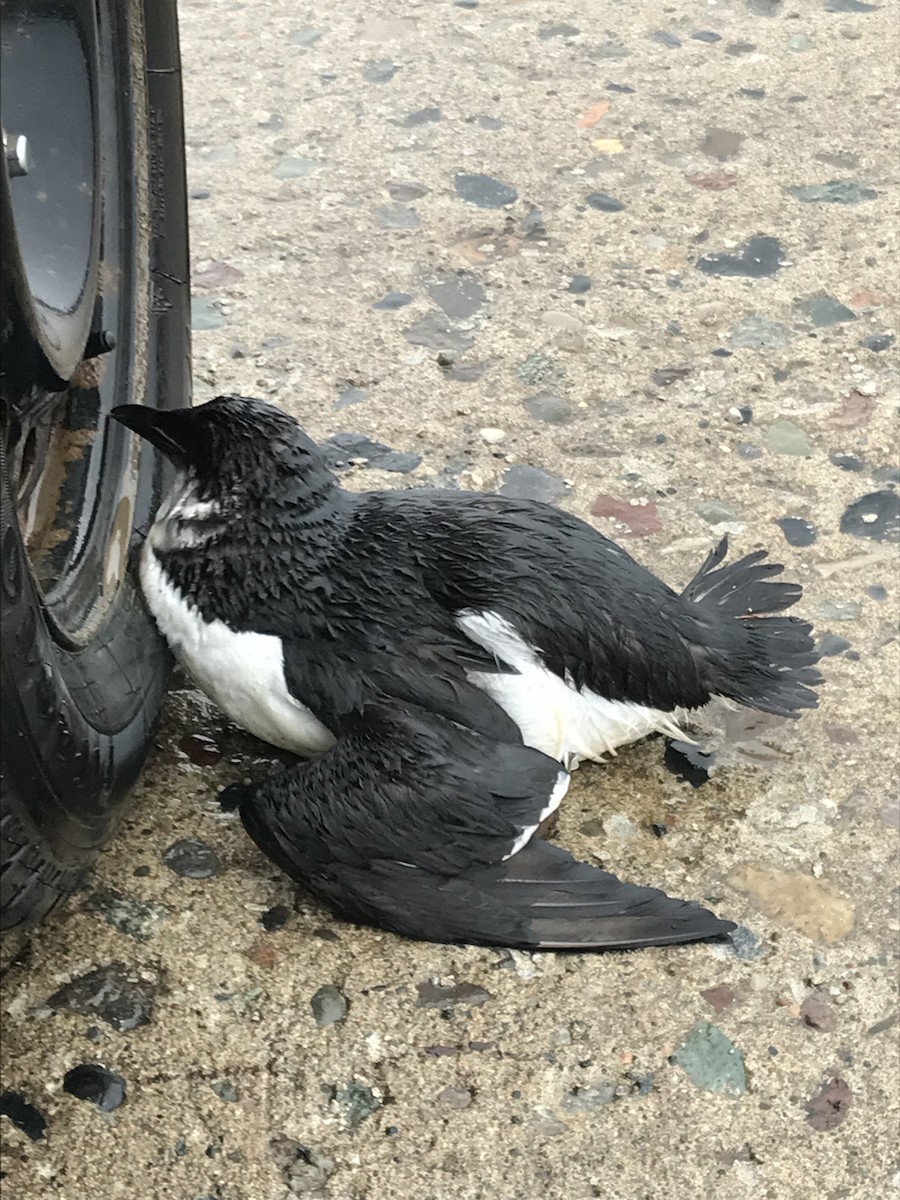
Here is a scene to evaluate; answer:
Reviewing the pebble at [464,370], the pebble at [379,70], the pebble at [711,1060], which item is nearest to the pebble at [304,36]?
the pebble at [379,70]

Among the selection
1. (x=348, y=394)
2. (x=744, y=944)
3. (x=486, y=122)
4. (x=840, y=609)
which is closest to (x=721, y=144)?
(x=486, y=122)

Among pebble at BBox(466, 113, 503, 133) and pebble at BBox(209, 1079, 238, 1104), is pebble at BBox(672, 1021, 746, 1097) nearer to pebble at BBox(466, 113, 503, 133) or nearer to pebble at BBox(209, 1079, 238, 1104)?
pebble at BBox(209, 1079, 238, 1104)

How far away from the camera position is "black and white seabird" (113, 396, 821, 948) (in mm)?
2457

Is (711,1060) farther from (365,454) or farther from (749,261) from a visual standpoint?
(749,261)

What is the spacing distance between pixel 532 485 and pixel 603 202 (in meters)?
1.46

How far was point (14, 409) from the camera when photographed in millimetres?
2404

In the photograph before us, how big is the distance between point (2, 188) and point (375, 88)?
11.6ft

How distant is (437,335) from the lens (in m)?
4.07

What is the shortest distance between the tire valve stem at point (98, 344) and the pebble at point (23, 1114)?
119cm

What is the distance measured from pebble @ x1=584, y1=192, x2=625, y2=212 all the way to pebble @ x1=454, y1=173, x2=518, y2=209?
22cm

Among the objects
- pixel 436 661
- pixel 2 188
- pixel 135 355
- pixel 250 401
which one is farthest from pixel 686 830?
pixel 2 188

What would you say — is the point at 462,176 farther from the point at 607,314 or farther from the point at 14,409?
the point at 14,409

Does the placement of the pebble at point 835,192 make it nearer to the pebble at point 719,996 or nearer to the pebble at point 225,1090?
the pebble at point 719,996

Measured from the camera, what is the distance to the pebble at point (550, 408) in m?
3.78
